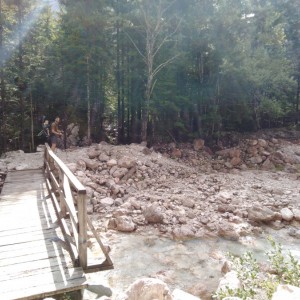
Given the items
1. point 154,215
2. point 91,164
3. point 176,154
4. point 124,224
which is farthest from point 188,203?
point 176,154

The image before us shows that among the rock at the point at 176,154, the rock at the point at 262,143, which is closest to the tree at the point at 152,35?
the rock at the point at 176,154

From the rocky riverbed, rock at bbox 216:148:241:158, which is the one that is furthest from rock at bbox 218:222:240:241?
rock at bbox 216:148:241:158

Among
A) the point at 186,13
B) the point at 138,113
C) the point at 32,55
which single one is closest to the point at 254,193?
the point at 138,113

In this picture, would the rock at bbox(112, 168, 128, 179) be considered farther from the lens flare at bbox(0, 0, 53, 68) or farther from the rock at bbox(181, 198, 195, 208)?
the lens flare at bbox(0, 0, 53, 68)

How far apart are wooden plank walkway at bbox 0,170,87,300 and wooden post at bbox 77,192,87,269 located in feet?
0.54

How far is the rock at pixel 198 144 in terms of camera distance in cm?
1619

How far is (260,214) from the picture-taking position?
28.1 ft

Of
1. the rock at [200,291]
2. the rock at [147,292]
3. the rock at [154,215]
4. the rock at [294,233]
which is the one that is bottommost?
the rock at [294,233]

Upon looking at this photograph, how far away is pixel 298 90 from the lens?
21.6 m

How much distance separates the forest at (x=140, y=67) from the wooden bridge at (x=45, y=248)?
971 cm

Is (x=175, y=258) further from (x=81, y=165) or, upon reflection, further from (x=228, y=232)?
(x=81, y=165)

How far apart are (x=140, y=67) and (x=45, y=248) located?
13735 mm

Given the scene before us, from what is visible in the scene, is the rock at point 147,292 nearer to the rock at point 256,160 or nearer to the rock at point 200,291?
the rock at point 200,291

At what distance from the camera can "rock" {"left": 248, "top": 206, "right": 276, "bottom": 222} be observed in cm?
850
